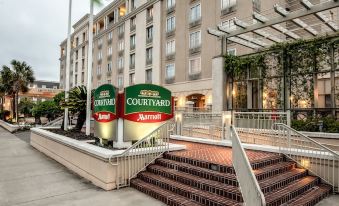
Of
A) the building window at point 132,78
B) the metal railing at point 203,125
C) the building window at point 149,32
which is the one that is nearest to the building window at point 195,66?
the building window at point 149,32

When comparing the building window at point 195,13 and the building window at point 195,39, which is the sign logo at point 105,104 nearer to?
the building window at point 195,39

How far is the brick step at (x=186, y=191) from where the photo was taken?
5254 mm

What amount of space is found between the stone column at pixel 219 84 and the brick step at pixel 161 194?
31.2 ft

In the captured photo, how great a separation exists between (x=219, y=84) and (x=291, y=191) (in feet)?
34.1

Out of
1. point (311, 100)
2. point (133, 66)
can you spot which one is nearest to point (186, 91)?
point (133, 66)

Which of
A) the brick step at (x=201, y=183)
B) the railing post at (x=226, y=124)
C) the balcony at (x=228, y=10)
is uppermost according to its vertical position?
the balcony at (x=228, y=10)

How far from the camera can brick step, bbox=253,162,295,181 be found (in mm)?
6138

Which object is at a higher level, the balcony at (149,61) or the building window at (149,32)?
the building window at (149,32)

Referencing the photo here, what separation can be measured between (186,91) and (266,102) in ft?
41.3

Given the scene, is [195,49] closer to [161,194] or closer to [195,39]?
[195,39]

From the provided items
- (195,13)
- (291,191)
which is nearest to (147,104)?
(291,191)

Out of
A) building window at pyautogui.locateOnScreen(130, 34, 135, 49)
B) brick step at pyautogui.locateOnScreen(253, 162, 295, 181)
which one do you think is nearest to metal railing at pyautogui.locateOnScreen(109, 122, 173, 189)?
brick step at pyautogui.locateOnScreen(253, 162, 295, 181)

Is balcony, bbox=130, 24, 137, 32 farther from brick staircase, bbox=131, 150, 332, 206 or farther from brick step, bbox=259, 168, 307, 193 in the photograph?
brick step, bbox=259, 168, 307, 193

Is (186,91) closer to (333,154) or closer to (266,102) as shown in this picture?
(266,102)
